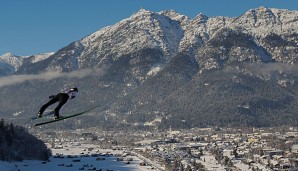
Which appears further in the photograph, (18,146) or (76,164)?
(18,146)

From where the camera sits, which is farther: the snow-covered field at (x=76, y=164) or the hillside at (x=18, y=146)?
the hillside at (x=18, y=146)

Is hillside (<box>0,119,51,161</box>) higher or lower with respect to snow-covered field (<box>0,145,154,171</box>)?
higher

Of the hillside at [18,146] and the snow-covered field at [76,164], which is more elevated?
the hillside at [18,146]

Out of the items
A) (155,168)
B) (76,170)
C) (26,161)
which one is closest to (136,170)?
(155,168)

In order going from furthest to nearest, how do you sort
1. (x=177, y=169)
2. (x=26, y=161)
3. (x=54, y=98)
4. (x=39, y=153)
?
(x=39, y=153) < (x=26, y=161) < (x=177, y=169) < (x=54, y=98)

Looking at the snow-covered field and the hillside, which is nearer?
the snow-covered field

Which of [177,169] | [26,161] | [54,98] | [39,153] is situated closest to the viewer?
[54,98]

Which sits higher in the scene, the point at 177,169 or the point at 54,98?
the point at 54,98

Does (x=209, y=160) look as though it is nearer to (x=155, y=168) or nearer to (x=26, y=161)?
(x=155, y=168)

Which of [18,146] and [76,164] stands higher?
Result: [18,146]

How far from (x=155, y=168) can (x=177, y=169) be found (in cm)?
911

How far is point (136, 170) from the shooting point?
532ft

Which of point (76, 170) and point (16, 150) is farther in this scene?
point (16, 150)

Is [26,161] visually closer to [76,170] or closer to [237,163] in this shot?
[76,170]
